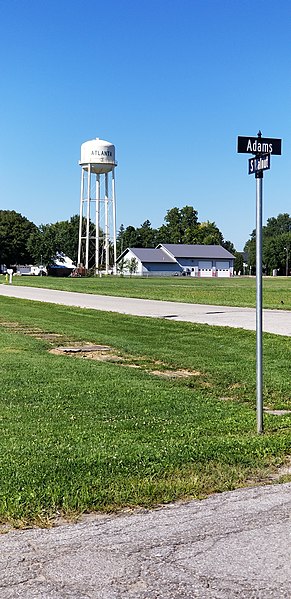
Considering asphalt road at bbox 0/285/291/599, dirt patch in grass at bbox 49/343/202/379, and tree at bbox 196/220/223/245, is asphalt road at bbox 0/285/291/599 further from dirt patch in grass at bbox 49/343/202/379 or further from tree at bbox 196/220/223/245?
tree at bbox 196/220/223/245

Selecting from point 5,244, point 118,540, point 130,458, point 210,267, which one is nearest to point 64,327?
point 130,458

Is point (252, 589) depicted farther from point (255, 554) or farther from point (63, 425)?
point (63, 425)

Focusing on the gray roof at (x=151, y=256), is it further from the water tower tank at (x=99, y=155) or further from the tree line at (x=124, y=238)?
the water tower tank at (x=99, y=155)

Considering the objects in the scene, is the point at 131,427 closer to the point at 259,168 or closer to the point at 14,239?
the point at 259,168

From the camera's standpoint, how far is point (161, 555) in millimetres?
4133

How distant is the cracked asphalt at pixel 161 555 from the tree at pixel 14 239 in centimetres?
12589

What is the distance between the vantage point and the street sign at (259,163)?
7.05m

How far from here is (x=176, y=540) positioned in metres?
4.37

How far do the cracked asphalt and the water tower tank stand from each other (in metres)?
92.3

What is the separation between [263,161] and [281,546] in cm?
402

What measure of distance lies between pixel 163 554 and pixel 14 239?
131m

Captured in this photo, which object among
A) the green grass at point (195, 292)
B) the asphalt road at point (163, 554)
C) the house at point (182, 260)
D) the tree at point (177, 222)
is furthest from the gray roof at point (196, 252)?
the asphalt road at point (163, 554)

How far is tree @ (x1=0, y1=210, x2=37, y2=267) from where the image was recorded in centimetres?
13062

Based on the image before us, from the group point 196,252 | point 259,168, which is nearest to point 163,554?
point 259,168
